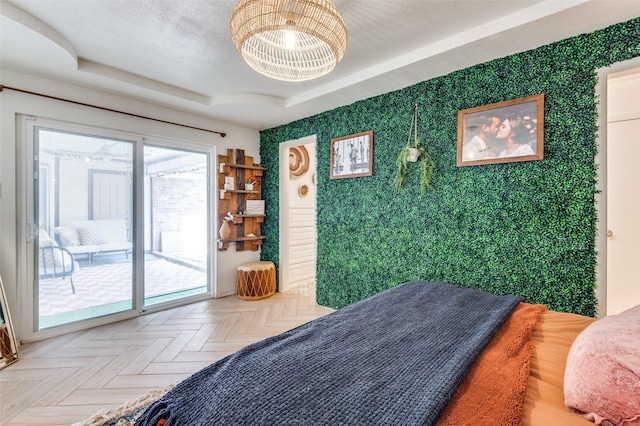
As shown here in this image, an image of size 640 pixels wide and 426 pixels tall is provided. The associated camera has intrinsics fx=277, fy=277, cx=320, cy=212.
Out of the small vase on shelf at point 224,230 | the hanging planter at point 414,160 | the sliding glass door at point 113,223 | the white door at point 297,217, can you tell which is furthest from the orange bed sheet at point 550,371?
the sliding glass door at point 113,223

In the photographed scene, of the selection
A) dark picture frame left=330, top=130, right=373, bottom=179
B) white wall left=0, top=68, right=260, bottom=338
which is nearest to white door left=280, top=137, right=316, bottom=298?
dark picture frame left=330, top=130, right=373, bottom=179

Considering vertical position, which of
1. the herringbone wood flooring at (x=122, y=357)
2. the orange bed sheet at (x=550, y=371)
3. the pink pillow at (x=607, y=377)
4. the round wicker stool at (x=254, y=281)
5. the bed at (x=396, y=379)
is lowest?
the herringbone wood flooring at (x=122, y=357)

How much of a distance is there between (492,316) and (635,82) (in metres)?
3.06

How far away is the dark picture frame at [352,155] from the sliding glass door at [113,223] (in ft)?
6.01

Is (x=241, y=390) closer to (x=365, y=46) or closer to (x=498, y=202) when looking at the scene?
(x=498, y=202)

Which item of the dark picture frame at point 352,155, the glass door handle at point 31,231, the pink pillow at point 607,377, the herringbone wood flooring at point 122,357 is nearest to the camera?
the pink pillow at point 607,377

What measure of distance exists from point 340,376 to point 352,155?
257 centimetres

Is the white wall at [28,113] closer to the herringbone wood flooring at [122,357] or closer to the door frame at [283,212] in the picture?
the herringbone wood flooring at [122,357]

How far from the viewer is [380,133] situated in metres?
2.93

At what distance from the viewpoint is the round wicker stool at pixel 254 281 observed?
3.78 metres

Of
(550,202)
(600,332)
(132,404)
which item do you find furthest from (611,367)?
(132,404)

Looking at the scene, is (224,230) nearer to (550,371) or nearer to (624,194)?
(550,371)


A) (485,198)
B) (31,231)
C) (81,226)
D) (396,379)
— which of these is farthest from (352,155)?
(31,231)

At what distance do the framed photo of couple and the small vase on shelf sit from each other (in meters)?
2.98
